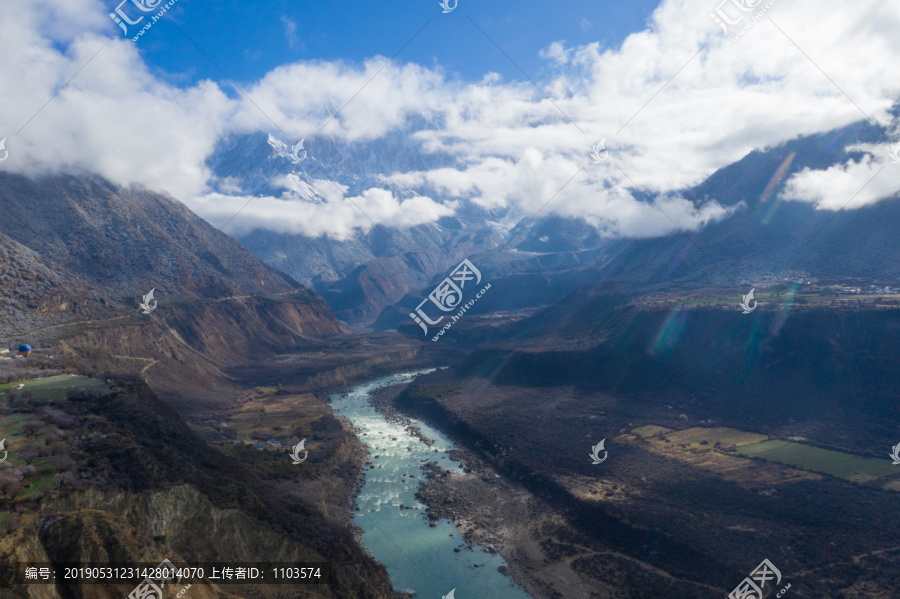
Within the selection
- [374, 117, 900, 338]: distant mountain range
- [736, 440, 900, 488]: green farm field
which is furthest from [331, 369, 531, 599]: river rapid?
[374, 117, 900, 338]: distant mountain range

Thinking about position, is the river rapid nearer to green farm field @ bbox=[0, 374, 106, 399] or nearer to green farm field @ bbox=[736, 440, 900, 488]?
green farm field @ bbox=[0, 374, 106, 399]

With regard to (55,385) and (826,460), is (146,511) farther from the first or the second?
(826,460)

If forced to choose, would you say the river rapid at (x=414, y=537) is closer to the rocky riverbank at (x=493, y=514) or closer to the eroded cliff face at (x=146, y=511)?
the rocky riverbank at (x=493, y=514)

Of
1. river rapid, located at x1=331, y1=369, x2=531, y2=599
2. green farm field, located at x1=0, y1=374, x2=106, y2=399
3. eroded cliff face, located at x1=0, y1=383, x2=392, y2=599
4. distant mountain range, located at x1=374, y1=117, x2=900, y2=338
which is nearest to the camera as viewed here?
eroded cliff face, located at x1=0, y1=383, x2=392, y2=599

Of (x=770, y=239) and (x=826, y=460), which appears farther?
(x=770, y=239)

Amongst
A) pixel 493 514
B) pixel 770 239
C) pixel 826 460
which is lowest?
pixel 493 514

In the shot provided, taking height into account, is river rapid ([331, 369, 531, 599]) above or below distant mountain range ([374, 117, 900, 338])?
below

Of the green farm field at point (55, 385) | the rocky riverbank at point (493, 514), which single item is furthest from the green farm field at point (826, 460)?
the green farm field at point (55, 385)

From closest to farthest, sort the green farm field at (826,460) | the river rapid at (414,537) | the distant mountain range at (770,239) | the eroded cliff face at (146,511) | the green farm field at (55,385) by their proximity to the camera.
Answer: the eroded cliff face at (146,511) < the river rapid at (414,537) < the green farm field at (55,385) < the green farm field at (826,460) < the distant mountain range at (770,239)

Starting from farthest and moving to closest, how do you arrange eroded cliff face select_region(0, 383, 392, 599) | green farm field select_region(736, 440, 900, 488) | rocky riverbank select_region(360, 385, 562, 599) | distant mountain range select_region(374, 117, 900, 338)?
distant mountain range select_region(374, 117, 900, 338)
green farm field select_region(736, 440, 900, 488)
rocky riverbank select_region(360, 385, 562, 599)
eroded cliff face select_region(0, 383, 392, 599)

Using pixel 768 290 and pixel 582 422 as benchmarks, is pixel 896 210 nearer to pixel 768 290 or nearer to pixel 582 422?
pixel 768 290

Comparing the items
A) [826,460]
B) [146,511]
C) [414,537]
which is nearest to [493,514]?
[414,537]
